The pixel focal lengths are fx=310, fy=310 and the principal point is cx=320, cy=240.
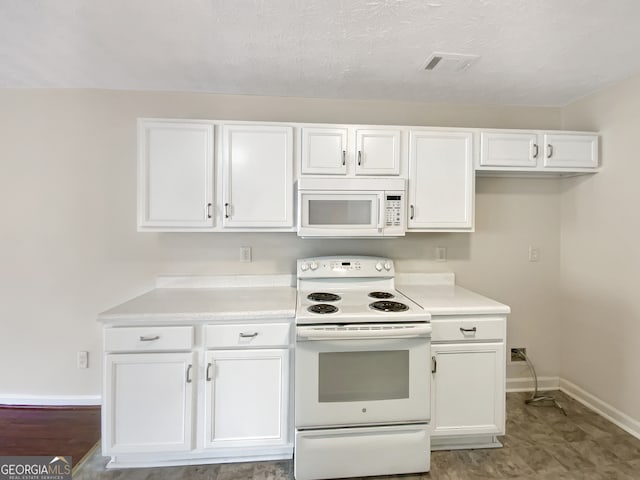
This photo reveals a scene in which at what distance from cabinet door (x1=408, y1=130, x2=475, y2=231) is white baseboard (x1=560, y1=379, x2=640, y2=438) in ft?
5.67

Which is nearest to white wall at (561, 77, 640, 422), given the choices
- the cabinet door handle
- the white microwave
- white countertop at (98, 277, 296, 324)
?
the cabinet door handle

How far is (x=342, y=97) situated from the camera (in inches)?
98.1

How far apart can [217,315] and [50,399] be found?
1.79 metres

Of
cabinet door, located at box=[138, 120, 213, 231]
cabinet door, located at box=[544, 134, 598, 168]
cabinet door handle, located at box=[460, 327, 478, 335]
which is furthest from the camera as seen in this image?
cabinet door, located at box=[544, 134, 598, 168]

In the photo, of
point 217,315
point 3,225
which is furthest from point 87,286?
point 217,315

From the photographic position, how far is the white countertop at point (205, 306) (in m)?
1.78

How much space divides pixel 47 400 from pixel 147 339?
4.79 feet

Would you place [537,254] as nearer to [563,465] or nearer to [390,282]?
[390,282]

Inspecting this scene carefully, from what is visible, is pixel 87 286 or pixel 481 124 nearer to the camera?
pixel 87 286

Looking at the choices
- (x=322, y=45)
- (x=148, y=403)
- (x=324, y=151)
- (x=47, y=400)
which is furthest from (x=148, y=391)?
(x=322, y=45)

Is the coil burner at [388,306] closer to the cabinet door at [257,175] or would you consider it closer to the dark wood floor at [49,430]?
the cabinet door at [257,175]

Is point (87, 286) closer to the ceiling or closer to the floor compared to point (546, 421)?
closer to the ceiling

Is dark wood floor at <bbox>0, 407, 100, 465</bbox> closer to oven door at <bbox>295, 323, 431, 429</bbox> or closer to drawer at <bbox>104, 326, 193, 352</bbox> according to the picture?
drawer at <bbox>104, 326, 193, 352</bbox>

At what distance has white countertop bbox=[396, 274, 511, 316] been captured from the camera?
6.34 ft
